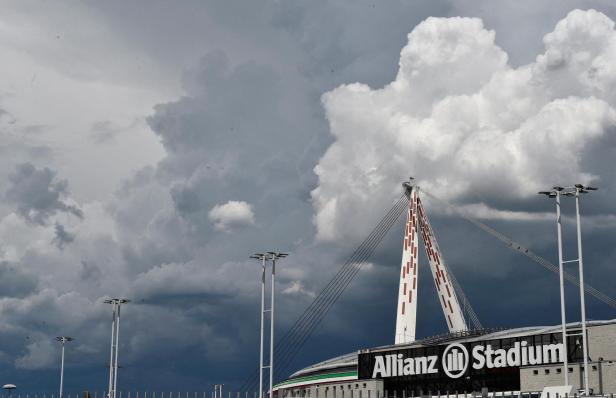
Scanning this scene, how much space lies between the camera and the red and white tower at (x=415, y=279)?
114438 mm

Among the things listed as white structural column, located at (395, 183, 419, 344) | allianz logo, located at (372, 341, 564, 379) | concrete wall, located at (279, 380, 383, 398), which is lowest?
concrete wall, located at (279, 380, 383, 398)

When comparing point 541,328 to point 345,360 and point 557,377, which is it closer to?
point 557,377

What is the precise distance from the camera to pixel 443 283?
385 ft

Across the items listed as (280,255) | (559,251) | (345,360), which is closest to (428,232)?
(345,360)

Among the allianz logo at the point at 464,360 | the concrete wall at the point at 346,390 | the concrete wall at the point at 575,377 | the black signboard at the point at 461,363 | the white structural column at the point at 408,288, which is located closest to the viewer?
the concrete wall at the point at 575,377

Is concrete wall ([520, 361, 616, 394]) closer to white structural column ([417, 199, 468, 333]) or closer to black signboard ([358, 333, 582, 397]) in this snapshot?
black signboard ([358, 333, 582, 397])

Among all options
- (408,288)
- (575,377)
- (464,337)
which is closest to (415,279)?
(408,288)

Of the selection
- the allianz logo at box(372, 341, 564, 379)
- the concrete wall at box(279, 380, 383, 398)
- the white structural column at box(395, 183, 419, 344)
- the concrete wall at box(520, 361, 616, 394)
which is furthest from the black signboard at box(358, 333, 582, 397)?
the white structural column at box(395, 183, 419, 344)

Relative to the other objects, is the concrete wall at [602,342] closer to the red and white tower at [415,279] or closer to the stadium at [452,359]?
the stadium at [452,359]

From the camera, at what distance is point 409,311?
376ft

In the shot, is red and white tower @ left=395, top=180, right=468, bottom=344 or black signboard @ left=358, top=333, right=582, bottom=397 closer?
black signboard @ left=358, top=333, right=582, bottom=397

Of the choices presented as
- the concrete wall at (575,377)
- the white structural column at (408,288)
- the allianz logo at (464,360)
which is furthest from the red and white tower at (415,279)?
the concrete wall at (575,377)

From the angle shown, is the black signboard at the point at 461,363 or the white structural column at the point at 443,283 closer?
the black signboard at the point at 461,363

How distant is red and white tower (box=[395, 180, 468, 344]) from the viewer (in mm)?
114438
